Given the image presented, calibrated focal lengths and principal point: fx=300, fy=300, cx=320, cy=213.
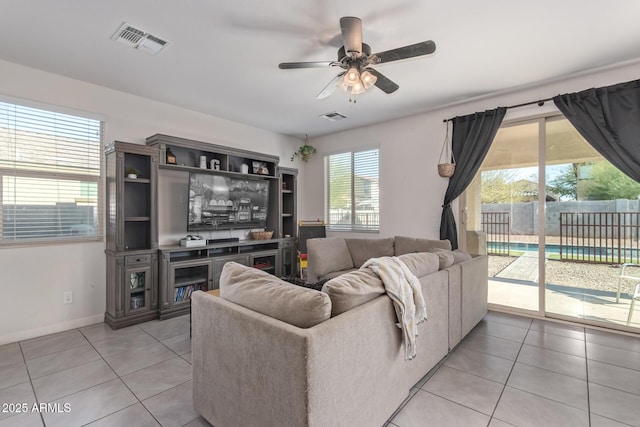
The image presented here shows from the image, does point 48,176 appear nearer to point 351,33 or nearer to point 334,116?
point 351,33

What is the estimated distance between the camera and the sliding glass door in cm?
313

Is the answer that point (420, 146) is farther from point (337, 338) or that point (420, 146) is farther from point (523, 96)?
point (337, 338)

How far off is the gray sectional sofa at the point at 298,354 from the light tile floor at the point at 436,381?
29cm

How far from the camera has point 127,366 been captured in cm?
242

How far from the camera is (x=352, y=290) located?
1544 millimetres

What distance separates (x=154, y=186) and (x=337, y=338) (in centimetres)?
314

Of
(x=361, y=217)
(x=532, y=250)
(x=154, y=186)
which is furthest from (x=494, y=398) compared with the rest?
(x=154, y=186)

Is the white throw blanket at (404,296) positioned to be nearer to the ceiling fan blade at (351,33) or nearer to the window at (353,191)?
the ceiling fan blade at (351,33)

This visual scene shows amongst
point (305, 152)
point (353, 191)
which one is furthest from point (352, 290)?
point (305, 152)

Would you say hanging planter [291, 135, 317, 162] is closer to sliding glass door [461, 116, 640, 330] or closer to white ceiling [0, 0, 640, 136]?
white ceiling [0, 0, 640, 136]

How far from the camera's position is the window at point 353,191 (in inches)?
196

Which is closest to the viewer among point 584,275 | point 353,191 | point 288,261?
point 584,275

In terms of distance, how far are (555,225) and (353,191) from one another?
9.34ft

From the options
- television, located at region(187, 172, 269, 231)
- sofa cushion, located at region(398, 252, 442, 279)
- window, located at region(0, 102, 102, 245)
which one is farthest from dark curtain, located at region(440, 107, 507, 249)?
window, located at region(0, 102, 102, 245)
